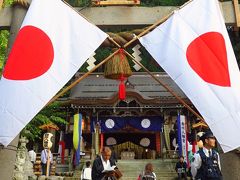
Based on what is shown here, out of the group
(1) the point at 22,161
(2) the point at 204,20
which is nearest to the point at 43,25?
(2) the point at 204,20

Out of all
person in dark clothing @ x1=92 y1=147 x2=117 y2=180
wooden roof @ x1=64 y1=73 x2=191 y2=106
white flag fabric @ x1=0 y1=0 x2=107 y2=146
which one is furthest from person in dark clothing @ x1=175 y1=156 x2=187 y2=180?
white flag fabric @ x1=0 y1=0 x2=107 y2=146

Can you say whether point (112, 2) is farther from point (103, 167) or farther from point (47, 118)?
point (47, 118)

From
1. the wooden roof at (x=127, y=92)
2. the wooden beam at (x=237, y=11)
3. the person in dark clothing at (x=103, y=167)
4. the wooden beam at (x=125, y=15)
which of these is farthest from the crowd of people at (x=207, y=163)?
the wooden roof at (x=127, y=92)

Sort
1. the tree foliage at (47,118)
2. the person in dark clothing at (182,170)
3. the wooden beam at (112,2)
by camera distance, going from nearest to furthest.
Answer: the wooden beam at (112,2)
the person in dark clothing at (182,170)
the tree foliage at (47,118)

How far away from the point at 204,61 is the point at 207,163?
4.38 ft

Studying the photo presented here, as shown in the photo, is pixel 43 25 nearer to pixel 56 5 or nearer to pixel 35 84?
pixel 56 5

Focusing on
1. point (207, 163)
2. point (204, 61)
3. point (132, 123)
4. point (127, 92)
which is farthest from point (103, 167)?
point (132, 123)

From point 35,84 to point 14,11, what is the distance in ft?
6.11

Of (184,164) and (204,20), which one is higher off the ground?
(204,20)

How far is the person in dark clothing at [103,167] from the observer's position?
458 cm

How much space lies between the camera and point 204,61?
423 centimetres

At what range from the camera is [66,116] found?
18.5 m

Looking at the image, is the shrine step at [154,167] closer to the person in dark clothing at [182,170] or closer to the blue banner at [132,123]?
the person in dark clothing at [182,170]

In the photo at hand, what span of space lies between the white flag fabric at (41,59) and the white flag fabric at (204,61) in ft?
2.97
